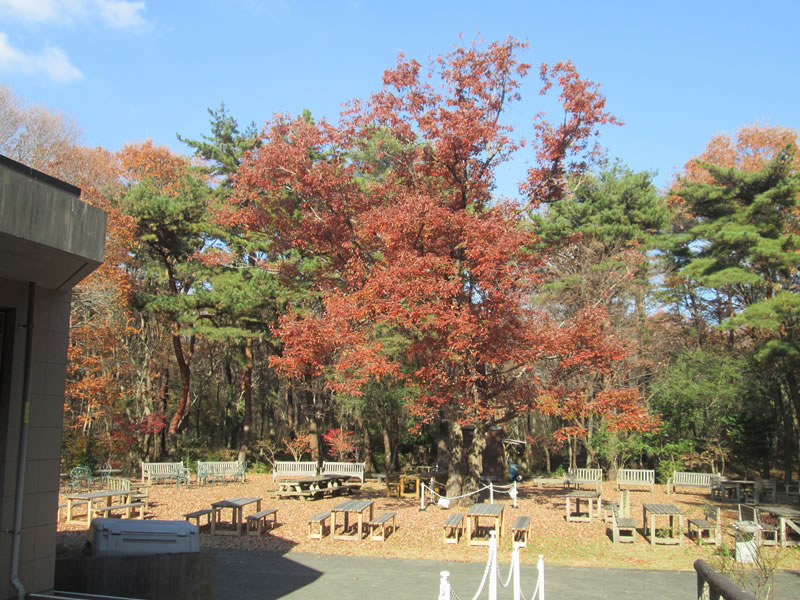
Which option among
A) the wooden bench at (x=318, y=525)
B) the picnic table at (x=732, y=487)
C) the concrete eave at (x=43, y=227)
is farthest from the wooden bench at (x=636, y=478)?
the concrete eave at (x=43, y=227)

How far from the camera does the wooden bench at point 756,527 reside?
1101cm

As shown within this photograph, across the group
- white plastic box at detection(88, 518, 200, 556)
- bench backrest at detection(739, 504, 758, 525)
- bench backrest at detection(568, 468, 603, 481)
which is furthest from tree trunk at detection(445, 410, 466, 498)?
white plastic box at detection(88, 518, 200, 556)

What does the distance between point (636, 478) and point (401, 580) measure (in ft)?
49.6

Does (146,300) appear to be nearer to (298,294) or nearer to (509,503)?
(298,294)

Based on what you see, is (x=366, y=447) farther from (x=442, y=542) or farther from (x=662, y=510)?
(x=662, y=510)

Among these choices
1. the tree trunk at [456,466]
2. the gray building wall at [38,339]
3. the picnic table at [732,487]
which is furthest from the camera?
the picnic table at [732,487]

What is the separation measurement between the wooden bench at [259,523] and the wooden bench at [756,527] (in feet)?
29.1

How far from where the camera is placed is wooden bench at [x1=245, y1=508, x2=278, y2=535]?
12617mm

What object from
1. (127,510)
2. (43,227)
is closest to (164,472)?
(127,510)

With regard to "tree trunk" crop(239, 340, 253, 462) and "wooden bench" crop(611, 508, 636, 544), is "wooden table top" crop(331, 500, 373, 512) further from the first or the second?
"tree trunk" crop(239, 340, 253, 462)

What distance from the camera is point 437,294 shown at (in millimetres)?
14102

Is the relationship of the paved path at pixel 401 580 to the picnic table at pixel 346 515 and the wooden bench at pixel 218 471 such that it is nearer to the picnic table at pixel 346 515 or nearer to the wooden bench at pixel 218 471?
the picnic table at pixel 346 515

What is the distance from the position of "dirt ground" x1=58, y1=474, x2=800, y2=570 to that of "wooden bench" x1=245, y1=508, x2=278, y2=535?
Result: 0.20 m

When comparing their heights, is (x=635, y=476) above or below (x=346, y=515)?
below
